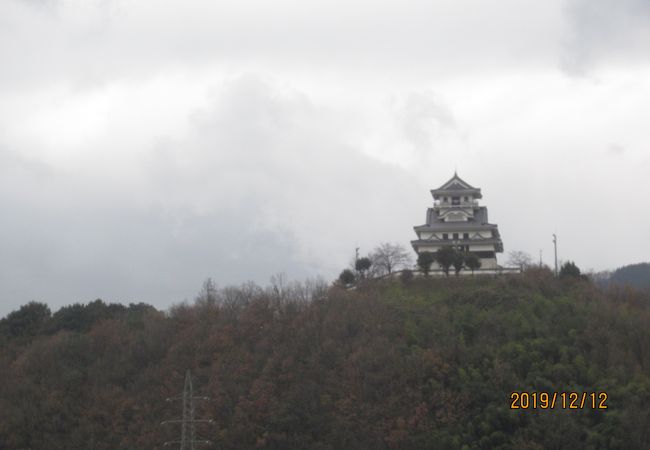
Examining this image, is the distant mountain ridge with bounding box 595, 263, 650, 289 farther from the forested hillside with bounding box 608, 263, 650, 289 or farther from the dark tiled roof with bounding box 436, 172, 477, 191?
the dark tiled roof with bounding box 436, 172, 477, 191

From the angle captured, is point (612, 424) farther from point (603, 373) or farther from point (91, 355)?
point (91, 355)

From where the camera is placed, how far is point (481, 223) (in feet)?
184

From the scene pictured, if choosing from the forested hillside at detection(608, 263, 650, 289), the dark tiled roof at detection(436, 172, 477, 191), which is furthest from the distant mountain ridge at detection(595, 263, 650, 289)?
the dark tiled roof at detection(436, 172, 477, 191)

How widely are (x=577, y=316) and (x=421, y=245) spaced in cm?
1569

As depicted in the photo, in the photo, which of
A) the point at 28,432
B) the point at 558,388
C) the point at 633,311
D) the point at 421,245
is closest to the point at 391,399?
the point at 558,388
